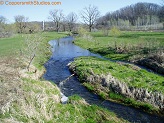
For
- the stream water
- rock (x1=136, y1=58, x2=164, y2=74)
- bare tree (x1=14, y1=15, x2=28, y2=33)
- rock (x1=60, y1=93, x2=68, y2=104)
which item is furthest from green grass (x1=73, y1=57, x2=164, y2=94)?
bare tree (x1=14, y1=15, x2=28, y2=33)

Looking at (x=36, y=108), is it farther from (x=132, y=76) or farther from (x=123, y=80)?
(x=132, y=76)

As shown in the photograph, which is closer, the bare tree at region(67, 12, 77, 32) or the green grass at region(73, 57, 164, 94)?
the green grass at region(73, 57, 164, 94)

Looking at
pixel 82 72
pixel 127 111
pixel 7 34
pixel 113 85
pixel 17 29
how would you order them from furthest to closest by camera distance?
pixel 17 29 < pixel 7 34 < pixel 82 72 < pixel 113 85 < pixel 127 111

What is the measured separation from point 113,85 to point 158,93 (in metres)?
4.70

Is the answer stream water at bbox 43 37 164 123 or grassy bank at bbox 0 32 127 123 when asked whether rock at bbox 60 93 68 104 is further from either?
stream water at bbox 43 37 164 123

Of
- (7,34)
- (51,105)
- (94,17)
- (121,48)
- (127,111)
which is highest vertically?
(94,17)

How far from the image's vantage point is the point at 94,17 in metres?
126

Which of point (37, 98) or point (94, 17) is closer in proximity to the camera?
point (37, 98)

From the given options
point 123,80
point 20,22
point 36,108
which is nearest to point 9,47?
point 123,80

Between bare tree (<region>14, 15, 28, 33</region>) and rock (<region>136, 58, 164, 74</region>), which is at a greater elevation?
bare tree (<region>14, 15, 28, 33</region>)

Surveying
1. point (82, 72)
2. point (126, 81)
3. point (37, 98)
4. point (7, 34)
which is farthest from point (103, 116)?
point (7, 34)

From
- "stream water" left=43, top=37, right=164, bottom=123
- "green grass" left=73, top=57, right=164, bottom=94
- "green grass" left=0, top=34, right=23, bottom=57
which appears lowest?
"stream water" left=43, top=37, right=164, bottom=123

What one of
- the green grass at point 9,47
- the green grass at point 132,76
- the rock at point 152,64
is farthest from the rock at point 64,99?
the green grass at point 9,47

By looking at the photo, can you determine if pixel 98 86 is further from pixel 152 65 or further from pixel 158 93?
pixel 152 65
